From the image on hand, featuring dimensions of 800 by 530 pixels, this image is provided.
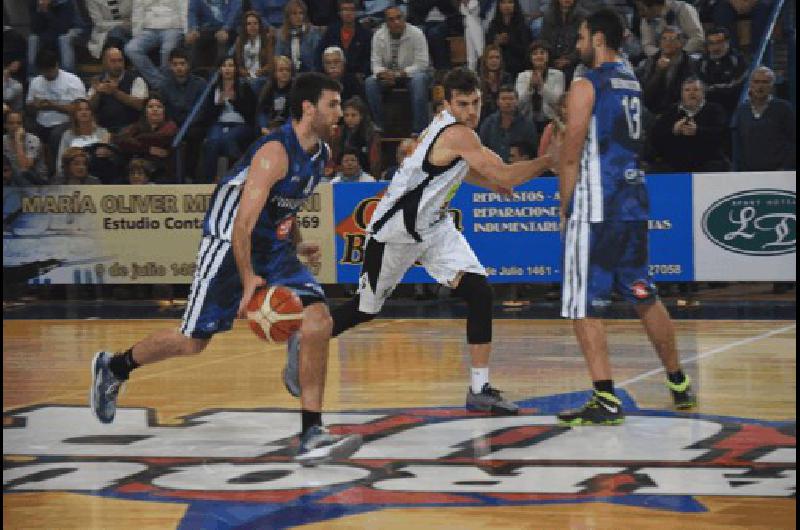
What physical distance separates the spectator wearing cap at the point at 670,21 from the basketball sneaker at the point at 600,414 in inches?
364

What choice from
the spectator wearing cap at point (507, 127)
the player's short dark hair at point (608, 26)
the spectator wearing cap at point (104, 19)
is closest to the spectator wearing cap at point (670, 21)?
the spectator wearing cap at point (507, 127)

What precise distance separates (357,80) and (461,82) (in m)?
9.25

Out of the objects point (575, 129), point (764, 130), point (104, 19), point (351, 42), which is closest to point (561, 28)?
point (351, 42)

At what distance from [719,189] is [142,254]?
6.05 meters

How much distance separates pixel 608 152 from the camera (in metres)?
9.09

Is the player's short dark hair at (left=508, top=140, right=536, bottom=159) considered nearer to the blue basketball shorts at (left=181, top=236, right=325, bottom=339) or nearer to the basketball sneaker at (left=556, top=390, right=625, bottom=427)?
the basketball sneaker at (left=556, top=390, right=625, bottom=427)

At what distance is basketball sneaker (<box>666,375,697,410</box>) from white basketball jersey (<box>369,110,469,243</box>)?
171 centimetres

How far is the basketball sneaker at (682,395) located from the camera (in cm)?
957

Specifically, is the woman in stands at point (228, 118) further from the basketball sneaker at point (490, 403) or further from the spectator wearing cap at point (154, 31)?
the basketball sneaker at point (490, 403)

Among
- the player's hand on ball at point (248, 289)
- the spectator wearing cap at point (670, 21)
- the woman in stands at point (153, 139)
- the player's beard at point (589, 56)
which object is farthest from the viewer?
the woman in stands at point (153, 139)

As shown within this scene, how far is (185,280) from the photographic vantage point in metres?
16.9

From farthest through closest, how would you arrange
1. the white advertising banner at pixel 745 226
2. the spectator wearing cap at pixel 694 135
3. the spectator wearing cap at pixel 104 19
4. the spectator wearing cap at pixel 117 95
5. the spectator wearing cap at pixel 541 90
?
the spectator wearing cap at pixel 104 19 < the spectator wearing cap at pixel 117 95 < the spectator wearing cap at pixel 541 90 < the spectator wearing cap at pixel 694 135 < the white advertising banner at pixel 745 226

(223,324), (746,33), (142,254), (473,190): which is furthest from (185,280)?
(223,324)

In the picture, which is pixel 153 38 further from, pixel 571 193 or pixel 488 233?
pixel 571 193
